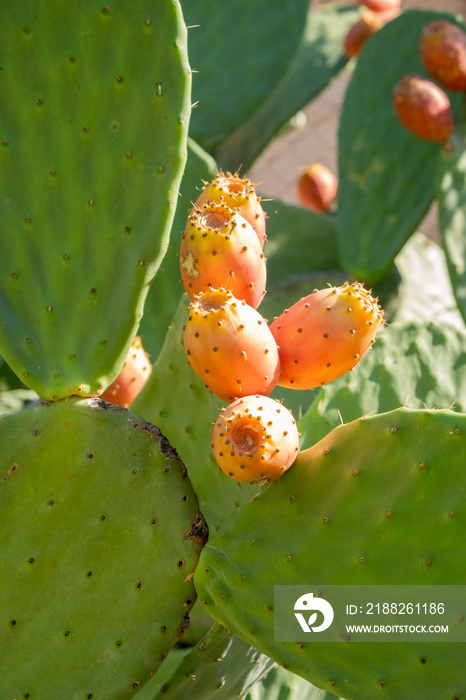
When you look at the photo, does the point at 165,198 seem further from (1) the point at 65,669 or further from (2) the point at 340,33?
(2) the point at 340,33

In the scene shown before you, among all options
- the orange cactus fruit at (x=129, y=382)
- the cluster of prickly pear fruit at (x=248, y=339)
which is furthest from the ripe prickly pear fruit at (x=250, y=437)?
the orange cactus fruit at (x=129, y=382)

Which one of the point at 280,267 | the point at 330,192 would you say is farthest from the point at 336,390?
the point at 330,192

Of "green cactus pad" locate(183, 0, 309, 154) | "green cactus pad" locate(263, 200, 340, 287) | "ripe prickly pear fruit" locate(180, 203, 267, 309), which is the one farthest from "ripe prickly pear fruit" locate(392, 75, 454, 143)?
"ripe prickly pear fruit" locate(180, 203, 267, 309)

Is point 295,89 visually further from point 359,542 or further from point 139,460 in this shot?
point 359,542

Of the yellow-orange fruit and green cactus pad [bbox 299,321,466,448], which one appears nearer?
green cactus pad [bbox 299,321,466,448]

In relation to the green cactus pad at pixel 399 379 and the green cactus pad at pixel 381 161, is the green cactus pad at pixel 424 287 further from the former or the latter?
the green cactus pad at pixel 399 379

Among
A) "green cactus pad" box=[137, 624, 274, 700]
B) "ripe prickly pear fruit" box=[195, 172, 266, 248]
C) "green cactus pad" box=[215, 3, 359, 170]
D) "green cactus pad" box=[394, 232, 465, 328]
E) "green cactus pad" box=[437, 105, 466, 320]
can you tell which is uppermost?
"ripe prickly pear fruit" box=[195, 172, 266, 248]

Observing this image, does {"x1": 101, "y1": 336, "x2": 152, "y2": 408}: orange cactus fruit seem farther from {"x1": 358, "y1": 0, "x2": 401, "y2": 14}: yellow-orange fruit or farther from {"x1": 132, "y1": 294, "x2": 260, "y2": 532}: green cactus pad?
{"x1": 358, "y1": 0, "x2": 401, "y2": 14}: yellow-orange fruit

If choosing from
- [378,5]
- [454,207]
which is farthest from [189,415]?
[378,5]
